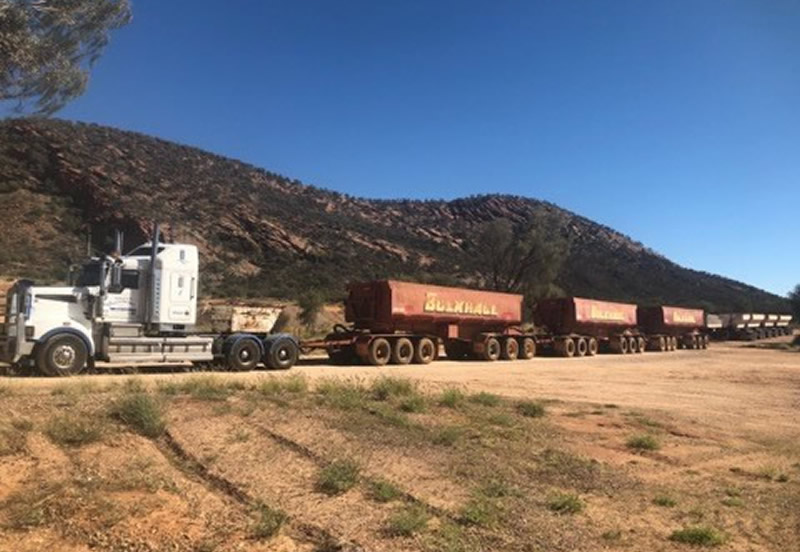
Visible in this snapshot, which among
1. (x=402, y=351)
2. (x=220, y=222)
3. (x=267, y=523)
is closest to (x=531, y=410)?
(x=267, y=523)

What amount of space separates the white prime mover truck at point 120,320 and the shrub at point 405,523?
13.2m

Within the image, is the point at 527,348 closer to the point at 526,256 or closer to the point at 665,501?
the point at 526,256

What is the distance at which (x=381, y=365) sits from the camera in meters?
26.0

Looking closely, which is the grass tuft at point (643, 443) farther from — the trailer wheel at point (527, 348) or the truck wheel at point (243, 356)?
the trailer wheel at point (527, 348)

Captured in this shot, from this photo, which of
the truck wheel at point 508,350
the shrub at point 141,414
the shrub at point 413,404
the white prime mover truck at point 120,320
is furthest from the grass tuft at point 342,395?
the truck wheel at point 508,350

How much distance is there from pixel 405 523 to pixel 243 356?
1488 cm

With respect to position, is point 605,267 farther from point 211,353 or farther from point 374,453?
point 374,453

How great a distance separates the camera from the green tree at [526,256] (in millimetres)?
56375

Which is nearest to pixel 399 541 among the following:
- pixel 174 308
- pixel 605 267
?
pixel 174 308

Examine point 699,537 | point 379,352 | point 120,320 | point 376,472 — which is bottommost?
point 699,537

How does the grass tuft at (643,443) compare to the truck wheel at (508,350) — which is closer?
the grass tuft at (643,443)

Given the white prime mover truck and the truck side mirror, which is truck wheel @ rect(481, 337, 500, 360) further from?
the truck side mirror

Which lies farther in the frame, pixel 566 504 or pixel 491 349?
pixel 491 349

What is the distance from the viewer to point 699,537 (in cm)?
627
